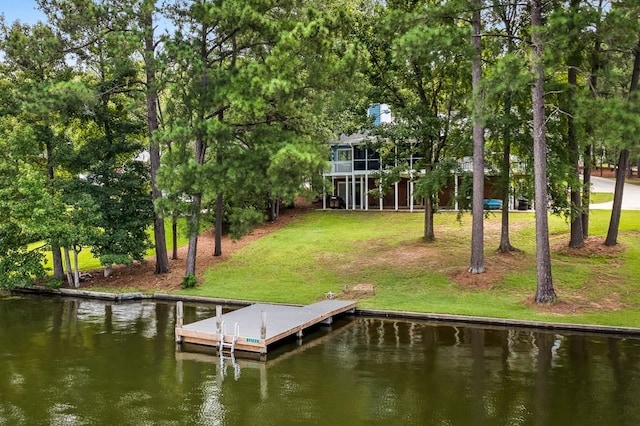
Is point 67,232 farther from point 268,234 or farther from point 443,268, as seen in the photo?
point 443,268

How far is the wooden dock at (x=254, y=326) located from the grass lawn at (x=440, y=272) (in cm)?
191

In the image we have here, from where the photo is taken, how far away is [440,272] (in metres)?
18.7

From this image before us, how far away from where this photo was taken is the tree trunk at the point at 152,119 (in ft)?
60.5

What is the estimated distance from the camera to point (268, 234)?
91.4 ft

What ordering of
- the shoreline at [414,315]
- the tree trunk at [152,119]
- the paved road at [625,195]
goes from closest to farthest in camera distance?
the shoreline at [414,315]
the tree trunk at [152,119]
the paved road at [625,195]

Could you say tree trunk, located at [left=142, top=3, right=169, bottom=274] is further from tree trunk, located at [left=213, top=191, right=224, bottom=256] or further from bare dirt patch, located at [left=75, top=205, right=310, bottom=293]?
tree trunk, located at [left=213, top=191, right=224, bottom=256]

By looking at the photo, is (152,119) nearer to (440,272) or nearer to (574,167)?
(440,272)

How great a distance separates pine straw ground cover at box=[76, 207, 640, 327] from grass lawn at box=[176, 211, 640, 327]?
35mm

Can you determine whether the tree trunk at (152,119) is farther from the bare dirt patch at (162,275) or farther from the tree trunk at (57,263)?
the tree trunk at (57,263)

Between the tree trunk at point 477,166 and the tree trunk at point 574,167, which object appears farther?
the tree trunk at point 574,167

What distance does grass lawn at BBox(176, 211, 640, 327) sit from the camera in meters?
15.3

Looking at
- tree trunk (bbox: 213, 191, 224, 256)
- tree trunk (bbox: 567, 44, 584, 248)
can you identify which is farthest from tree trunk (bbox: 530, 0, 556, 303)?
tree trunk (bbox: 213, 191, 224, 256)

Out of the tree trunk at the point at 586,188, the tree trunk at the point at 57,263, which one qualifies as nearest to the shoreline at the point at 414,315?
the tree trunk at the point at 57,263

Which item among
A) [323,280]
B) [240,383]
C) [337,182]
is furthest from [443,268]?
[337,182]
